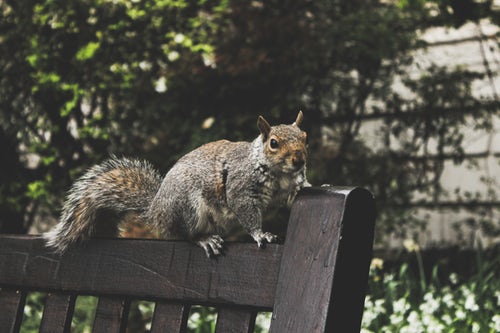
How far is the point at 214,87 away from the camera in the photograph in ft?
17.6

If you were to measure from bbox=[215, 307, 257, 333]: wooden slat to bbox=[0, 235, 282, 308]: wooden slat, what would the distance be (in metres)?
0.02

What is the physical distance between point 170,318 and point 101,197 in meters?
0.51

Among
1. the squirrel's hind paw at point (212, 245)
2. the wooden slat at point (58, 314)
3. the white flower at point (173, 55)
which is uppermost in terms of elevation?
the white flower at point (173, 55)

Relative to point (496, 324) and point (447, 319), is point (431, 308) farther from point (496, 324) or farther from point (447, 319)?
point (496, 324)

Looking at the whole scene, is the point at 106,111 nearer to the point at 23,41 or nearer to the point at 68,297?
the point at 23,41

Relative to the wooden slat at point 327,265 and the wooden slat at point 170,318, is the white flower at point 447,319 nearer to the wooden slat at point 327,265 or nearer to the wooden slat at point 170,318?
the wooden slat at point 170,318

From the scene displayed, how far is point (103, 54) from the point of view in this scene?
4.93 meters

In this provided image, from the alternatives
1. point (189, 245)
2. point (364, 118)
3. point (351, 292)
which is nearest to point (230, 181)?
point (189, 245)

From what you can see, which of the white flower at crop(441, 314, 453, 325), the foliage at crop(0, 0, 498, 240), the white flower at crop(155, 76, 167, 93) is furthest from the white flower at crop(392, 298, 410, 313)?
the white flower at crop(155, 76, 167, 93)

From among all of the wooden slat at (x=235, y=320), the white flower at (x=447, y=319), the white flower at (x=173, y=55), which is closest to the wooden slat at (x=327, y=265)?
the wooden slat at (x=235, y=320)

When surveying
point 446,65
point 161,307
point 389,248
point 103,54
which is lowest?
point 161,307

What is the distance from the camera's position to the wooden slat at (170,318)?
1481 millimetres

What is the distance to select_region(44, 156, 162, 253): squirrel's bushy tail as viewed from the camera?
1771mm

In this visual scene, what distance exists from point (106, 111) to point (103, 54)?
42 centimetres
